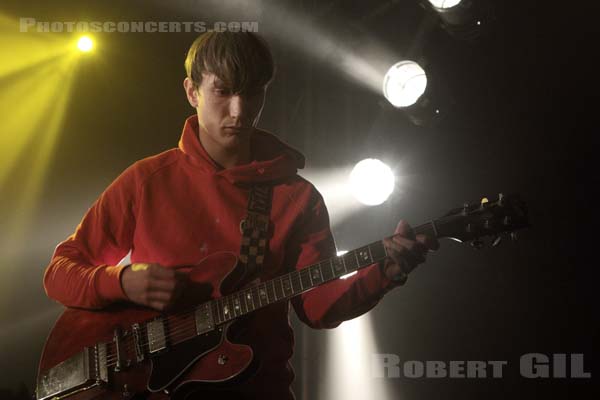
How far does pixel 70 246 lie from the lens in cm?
229

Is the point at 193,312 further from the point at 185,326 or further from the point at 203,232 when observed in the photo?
the point at 203,232

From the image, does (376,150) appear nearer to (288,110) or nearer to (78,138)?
(288,110)

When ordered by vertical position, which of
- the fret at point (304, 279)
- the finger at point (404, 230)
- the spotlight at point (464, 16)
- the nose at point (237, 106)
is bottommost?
the fret at point (304, 279)

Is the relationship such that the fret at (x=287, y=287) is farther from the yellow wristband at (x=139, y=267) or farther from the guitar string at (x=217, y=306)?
the yellow wristband at (x=139, y=267)

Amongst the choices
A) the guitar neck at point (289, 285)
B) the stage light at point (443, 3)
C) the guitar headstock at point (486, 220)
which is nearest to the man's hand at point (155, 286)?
the guitar neck at point (289, 285)

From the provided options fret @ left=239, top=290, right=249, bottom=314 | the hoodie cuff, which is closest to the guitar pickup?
the hoodie cuff

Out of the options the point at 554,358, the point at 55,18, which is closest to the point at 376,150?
the point at 554,358

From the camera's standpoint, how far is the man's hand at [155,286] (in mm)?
2010

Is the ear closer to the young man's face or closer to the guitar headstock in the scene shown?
the young man's face

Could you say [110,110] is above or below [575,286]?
above

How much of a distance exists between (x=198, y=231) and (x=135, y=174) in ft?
1.11

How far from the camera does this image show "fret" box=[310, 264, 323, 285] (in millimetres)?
1984

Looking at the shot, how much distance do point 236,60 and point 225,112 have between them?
0.19 metres

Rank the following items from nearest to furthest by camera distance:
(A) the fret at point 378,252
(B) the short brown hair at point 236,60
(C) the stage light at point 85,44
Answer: (A) the fret at point 378,252
(B) the short brown hair at point 236,60
(C) the stage light at point 85,44
